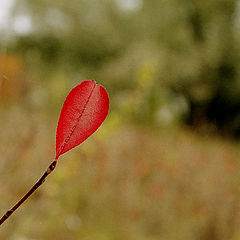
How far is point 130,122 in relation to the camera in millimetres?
4668

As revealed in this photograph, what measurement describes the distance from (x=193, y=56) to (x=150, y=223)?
537 centimetres

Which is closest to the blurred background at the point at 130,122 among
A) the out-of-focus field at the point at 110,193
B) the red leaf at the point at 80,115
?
the out-of-focus field at the point at 110,193

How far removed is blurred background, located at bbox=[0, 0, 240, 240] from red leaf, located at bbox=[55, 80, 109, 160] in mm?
110

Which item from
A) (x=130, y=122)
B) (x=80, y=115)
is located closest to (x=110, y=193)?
(x=80, y=115)

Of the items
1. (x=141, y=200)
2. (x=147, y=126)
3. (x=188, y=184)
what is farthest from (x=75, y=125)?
(x=147, y=126)

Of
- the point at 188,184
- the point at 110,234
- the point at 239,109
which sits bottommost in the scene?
the point at 239,109

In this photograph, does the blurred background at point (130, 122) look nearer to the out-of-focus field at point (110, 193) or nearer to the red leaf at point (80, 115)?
the out-of-focus field at point (110, 193)

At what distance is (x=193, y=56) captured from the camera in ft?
22.6

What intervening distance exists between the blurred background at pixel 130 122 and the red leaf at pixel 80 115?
110 mm

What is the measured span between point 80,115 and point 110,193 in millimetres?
1682

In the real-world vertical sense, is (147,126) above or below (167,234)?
below

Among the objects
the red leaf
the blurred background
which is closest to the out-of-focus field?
the blurred background

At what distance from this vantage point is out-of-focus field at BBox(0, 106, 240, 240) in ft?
4.10

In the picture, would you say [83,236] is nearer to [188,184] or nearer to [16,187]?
[16,187]
